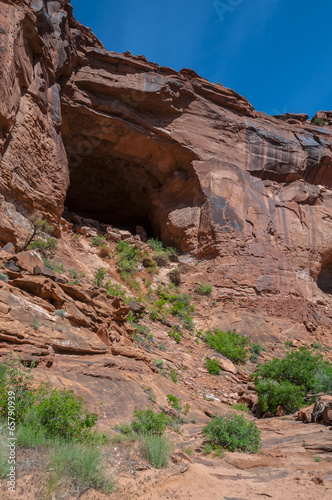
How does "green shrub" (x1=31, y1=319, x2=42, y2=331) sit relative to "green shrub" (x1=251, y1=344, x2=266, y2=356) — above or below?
above

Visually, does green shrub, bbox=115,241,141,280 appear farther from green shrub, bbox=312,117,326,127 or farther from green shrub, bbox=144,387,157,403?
green shrub, bbox=312,117,326,127

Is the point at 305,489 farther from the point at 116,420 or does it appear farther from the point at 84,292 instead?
the point at 84,292

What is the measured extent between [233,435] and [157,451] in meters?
1.97

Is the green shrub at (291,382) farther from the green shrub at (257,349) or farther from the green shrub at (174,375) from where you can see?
the green shrub at (257,349)

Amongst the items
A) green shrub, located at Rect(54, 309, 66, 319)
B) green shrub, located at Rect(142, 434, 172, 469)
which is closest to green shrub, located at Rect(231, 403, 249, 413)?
green shrub, located at Rect(54, 309, 66, 319)

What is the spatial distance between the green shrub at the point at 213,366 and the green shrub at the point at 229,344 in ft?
4.99

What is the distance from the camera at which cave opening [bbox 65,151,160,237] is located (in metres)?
22.4

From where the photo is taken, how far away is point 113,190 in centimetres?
2448

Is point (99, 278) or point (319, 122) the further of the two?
point (319, 122)

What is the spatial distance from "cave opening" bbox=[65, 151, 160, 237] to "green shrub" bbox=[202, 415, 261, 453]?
16621 millimetres

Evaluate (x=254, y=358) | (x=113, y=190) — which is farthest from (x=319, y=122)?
(x=254, y=358)

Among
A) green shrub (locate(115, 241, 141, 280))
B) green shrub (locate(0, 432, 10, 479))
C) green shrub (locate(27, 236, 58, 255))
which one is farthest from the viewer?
green shrub (locate(115, 241, 141, 280))

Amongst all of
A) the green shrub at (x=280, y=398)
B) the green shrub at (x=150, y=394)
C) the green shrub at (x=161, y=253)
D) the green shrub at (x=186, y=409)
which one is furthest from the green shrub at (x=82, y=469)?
the green shrub at (x=161, y=253)

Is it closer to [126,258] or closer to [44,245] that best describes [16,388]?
[44,245]
